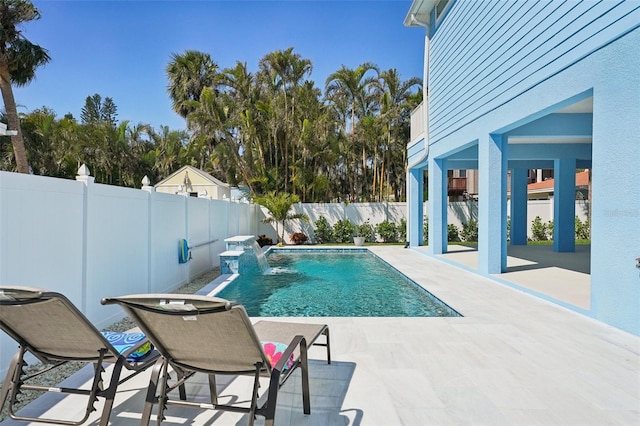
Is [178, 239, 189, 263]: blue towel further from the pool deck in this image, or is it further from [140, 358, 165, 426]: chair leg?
[140, 358, 165, 426]: chair leg

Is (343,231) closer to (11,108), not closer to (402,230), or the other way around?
(402,230)

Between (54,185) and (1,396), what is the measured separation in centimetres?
226

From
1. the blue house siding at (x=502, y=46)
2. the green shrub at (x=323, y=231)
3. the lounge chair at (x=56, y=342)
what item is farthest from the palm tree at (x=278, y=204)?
the lounge chair at (x=56, y=342)

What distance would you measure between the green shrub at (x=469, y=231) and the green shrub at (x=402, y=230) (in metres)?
2.60

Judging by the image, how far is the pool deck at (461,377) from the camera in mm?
2801

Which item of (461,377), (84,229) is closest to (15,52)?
(84,229)

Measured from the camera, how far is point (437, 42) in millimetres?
11570

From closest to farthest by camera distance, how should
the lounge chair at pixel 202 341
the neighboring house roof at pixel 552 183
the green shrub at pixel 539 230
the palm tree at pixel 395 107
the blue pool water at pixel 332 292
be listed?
the lounge chair at pixel 202 341 → the blue pool water at pixel 332 292 → the green shrub at pixel 539 230 → the palm tree at pixel 395 107 → the neighboring house roof at pixel 552 183

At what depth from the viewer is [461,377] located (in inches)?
135

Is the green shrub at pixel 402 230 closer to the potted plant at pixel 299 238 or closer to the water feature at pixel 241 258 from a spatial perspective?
the potted plant at pixel 299 238

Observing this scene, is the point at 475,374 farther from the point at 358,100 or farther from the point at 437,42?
the point at 358,100

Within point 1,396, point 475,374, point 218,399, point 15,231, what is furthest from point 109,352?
point 475,374

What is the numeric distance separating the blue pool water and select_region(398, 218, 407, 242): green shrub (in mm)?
5917

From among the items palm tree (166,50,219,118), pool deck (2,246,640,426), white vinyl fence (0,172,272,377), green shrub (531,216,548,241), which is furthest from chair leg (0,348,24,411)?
palm tree (166,50,219,118)
